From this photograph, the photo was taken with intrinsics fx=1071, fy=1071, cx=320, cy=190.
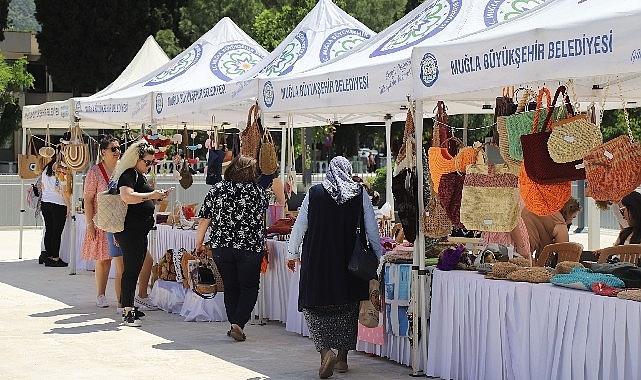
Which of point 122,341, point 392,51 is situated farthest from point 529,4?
point 122,341

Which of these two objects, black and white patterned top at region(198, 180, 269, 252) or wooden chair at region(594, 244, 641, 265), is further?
black and white patterned top at region(198, 180, 269, 252)

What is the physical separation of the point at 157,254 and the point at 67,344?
320 cm

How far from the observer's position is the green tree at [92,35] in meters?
46.8

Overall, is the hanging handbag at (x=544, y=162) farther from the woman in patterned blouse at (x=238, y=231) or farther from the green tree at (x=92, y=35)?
the green tree at (x=92, y=35)

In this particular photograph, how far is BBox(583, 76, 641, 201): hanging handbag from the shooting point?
594cm

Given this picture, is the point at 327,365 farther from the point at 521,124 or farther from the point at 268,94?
the point at 268,94

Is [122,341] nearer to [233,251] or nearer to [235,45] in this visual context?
[233,251]

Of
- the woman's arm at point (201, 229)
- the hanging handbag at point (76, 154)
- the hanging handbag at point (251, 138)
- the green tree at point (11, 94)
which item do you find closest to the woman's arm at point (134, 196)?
the woman's arm at point (201, 229)

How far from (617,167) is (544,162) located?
56 cm

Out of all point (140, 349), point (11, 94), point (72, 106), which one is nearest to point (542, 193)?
point (140, 349)

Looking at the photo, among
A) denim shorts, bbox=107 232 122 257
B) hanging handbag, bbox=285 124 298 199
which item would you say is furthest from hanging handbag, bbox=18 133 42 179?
denim shorts, bbox=107 232 122 257

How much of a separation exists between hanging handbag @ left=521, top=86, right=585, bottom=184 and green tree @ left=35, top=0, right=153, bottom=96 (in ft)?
137

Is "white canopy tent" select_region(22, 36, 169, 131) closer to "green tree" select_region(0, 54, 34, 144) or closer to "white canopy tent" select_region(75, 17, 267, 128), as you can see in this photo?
"white canopy tent" select_region(75, 17, 267, 128)

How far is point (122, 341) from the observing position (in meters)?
8.87
